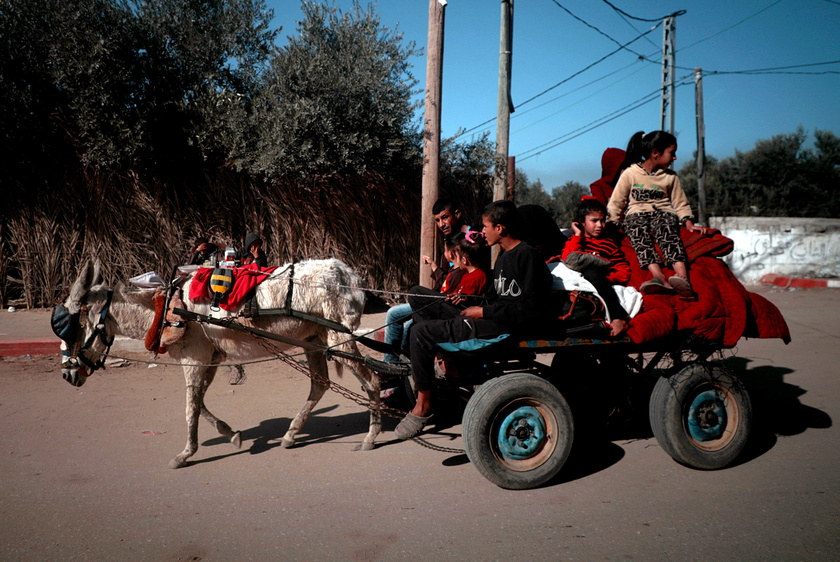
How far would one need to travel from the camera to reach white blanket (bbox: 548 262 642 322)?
3.87 metres

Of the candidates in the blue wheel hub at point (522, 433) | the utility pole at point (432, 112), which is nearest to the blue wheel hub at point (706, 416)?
the blue wheel hub at point (522, 433)

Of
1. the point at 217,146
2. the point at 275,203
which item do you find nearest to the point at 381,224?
the point at 275,203

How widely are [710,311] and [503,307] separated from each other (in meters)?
1.58

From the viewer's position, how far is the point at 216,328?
4414 millimetres

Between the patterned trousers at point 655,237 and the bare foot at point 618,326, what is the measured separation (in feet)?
2.18

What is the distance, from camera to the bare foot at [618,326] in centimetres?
379

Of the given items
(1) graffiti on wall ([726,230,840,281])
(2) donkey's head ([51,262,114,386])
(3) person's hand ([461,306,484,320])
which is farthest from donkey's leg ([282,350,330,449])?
(1) graffiti on wall ([726,230,840,281])

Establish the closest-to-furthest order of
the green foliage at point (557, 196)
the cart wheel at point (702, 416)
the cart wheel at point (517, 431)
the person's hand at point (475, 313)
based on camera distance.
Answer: the cart wheel at point (517, 431) → the person's hand at point (475, 313) → the cart wheel at point (702, 416) → the green foliage at point (557, 196)

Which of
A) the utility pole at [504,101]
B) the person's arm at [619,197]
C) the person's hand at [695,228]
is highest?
the utility pole at [504,101]

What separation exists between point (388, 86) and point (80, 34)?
5.01 metres

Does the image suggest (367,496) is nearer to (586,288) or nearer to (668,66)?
(586,288)

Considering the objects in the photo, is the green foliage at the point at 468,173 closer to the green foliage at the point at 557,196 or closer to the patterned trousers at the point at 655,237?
the patterned trousers at the point at 655,237

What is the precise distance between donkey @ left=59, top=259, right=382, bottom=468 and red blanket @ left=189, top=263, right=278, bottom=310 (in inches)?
3.2

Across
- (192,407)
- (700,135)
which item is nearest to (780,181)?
(700,135)
